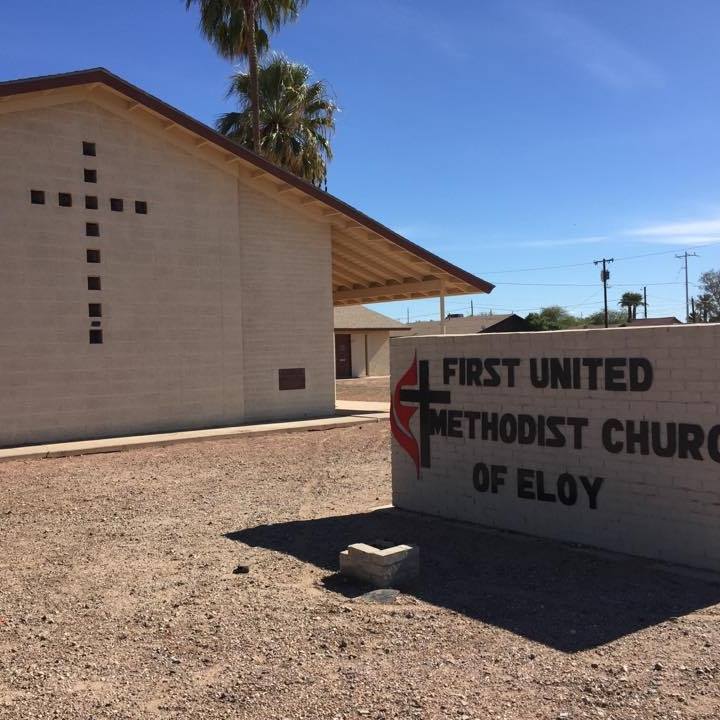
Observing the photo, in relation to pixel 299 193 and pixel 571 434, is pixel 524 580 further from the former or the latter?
pixel 299 193

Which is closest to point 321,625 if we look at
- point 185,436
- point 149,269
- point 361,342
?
point 185,436

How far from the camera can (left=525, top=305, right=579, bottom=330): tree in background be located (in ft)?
224

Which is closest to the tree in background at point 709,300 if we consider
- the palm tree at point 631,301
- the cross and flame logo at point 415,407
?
the palm tree at point 631,301

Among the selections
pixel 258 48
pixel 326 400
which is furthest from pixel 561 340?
pixel 258 48

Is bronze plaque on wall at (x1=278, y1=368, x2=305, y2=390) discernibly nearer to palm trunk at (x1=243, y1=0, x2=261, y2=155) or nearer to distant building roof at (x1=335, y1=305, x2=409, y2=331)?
palm trunk at (x1=243, y1=0, x2=261, y2=155)

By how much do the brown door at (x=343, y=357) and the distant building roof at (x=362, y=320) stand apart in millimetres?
988

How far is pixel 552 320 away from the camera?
74.9 m

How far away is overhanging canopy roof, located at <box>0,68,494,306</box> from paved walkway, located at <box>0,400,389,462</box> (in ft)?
14.2

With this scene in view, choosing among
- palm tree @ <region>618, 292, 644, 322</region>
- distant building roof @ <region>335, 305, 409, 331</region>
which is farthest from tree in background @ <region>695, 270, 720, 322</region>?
distant building roof @ <region>335, 305, 409, 331</region>

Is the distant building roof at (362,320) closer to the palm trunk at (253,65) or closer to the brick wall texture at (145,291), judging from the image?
the palm trunk at (253,65)

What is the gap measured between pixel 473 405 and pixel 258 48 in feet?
69.2

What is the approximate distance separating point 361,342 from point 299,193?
2346 centimetres

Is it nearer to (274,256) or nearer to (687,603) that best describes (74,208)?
(274,256)

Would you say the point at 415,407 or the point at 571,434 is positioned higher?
the point at 415,407
